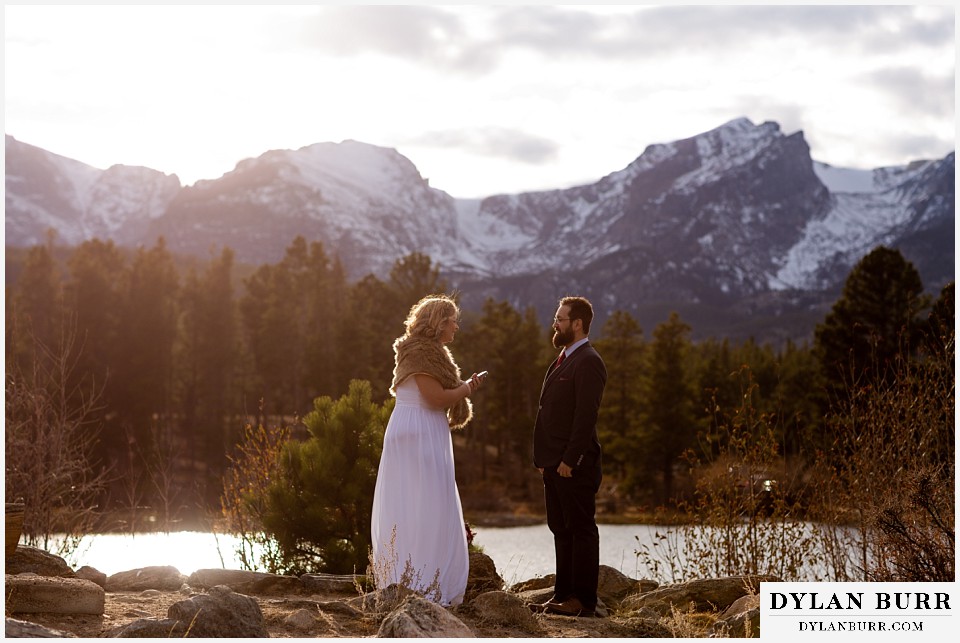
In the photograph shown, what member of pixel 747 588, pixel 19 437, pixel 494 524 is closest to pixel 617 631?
pixel 747 588

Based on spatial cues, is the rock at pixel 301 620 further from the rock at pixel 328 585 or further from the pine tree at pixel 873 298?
the pine tree at pixel 873 298

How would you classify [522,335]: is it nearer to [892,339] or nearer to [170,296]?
[170,296]

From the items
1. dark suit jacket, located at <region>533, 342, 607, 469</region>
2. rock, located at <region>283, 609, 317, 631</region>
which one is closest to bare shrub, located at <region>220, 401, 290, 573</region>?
rock, located at <region>283, 609, 317, 631</region>

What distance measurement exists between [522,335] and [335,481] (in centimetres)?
4050

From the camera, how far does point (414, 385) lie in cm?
710

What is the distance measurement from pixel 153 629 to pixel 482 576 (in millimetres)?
3070

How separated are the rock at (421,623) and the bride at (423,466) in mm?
1022

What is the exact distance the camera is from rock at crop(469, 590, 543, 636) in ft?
21.1

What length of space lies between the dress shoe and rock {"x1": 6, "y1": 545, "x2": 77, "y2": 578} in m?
3.64

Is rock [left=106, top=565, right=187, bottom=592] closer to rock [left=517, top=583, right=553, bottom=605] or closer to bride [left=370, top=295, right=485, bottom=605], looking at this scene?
bride [left=370, top=295, right=485, bottom=605]

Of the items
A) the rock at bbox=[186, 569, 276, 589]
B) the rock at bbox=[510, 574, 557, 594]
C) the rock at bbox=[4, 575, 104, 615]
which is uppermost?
the rock at bbox=[4, 575, 104, 615]

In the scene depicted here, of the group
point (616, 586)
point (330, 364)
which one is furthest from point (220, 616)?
point (330, 364)

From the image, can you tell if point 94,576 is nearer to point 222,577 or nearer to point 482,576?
point 222,577

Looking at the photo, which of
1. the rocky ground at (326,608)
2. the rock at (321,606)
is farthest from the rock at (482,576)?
the rock at (321,606)
